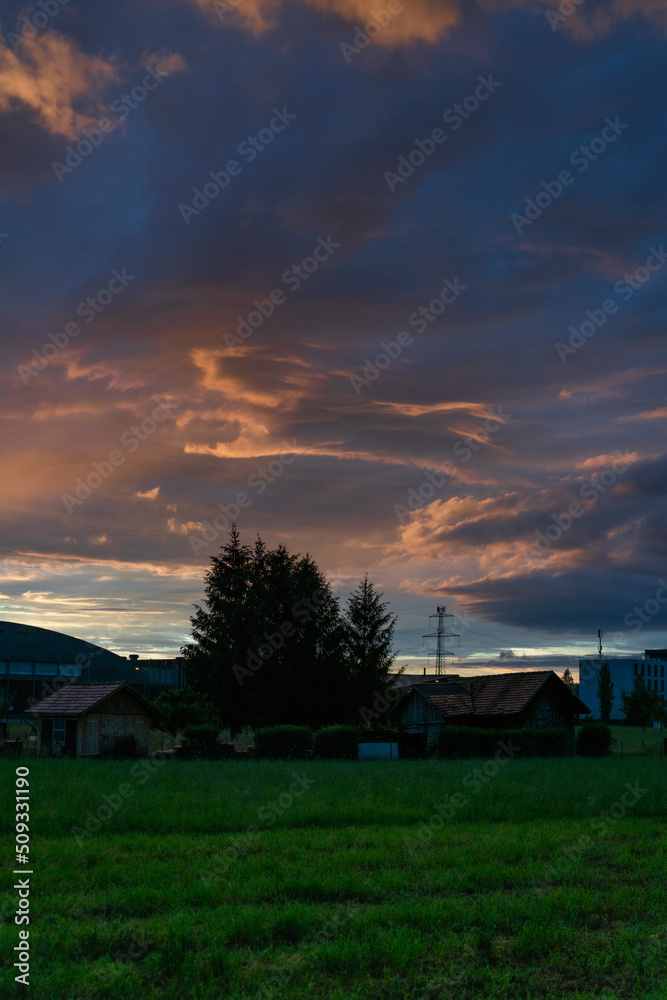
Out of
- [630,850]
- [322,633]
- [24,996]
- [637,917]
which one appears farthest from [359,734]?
[24,996]

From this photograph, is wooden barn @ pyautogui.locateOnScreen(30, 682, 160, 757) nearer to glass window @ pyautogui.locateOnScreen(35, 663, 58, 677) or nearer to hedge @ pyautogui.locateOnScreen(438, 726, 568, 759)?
hedge @ pyautogui.locateOnScreen(438, 726, 568, 759)

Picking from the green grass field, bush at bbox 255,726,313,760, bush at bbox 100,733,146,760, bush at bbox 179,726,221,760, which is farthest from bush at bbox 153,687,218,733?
the green grass field

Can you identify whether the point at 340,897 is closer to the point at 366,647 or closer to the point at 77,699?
the point at 77,699

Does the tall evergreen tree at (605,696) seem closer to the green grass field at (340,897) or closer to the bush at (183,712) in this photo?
the bush at (183,712)

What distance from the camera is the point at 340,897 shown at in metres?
11.0

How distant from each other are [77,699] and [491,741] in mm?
21519

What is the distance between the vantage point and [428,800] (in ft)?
65.4

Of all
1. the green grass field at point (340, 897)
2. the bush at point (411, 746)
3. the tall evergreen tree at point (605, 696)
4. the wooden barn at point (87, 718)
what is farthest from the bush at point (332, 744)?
the tall evergreen tree at point (605, 696)

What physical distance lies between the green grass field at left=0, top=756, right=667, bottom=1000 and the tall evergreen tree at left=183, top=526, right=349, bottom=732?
112ft

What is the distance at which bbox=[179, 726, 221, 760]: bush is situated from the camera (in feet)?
119

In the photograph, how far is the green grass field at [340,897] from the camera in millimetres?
8109

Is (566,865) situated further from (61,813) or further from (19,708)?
(19,708)

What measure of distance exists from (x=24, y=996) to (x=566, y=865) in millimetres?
8778

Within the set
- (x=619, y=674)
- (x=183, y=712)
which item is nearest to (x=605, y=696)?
(x=619, y=674)
